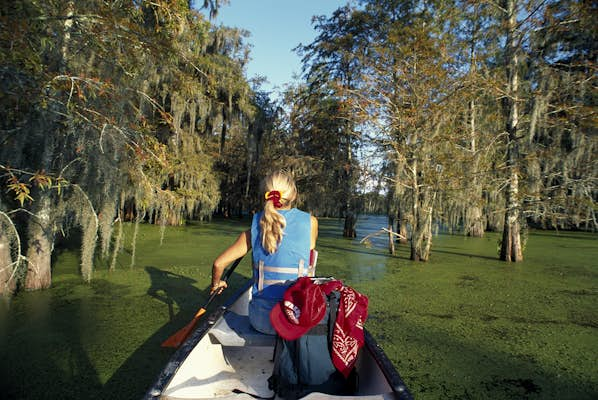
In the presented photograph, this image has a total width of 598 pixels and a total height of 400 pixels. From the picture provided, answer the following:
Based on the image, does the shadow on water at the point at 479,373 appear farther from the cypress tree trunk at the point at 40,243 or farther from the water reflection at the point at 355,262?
the cypress tree trunk at the point at 40,243

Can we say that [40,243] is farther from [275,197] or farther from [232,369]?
[275,197]

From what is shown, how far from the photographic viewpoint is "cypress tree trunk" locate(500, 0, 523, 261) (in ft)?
28.6

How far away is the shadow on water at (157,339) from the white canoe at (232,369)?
0.42 m

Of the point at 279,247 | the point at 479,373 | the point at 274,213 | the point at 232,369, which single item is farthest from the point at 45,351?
the point at 479,373

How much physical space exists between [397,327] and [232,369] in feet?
7.71

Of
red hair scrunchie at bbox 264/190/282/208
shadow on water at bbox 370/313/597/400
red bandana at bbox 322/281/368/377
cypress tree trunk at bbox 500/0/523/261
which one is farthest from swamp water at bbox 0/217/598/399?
red hair scrunchie at bbox 264/190/282/208

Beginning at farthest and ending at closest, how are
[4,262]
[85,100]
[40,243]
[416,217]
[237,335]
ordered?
[416,217]
[40,243]
[4,262]
[85,100]
[237,335]

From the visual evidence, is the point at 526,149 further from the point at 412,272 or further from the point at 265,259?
the point at 265,259

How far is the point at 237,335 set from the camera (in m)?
2.55

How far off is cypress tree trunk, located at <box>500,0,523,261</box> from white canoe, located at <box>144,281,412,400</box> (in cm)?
777

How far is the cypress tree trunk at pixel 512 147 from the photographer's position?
28.6 ft

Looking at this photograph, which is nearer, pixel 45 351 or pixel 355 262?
pixel 45 351

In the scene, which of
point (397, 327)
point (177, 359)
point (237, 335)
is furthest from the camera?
point (397, 327)

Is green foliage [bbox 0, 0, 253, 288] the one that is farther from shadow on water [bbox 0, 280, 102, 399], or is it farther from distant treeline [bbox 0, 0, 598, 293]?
shadow on water [bbox 0, 280, 102, 399]
